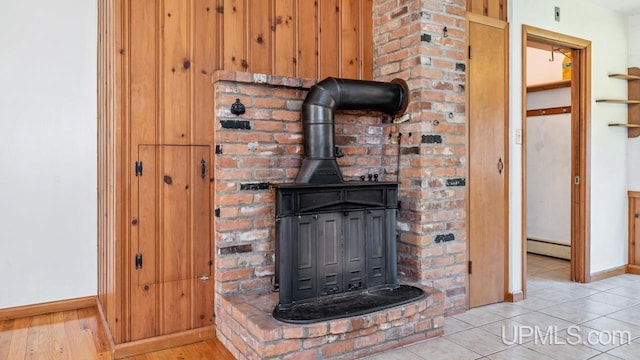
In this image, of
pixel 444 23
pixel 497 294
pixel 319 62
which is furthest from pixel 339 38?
pixel 497 294

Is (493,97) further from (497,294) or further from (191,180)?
(191,180)

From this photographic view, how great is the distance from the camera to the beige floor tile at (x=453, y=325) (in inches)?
110

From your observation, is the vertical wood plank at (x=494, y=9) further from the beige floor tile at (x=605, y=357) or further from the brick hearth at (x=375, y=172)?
the beige floor tile at (x=605, y=357)

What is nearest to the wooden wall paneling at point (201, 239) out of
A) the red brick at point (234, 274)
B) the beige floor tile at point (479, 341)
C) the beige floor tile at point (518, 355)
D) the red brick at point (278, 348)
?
the red brick at point (234, 274)

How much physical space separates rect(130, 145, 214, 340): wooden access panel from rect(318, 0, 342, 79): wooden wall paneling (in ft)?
3.36

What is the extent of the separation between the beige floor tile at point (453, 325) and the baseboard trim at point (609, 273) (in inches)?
75.9

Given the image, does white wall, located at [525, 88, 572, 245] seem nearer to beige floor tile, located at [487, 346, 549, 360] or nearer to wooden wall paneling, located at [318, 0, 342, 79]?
beige floor tile, located at [487, 346, 549, 360]

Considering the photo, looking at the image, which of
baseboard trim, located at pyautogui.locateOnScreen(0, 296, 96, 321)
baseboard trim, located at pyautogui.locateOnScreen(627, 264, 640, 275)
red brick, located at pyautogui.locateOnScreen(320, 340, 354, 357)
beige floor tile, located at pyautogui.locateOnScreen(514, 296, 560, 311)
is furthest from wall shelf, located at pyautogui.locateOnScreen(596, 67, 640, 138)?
baseboard trim, located at pyautogui.locateOnScreen(0, 296, 96, 321)

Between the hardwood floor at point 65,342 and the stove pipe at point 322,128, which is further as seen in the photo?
the stove pipe at point 322,128

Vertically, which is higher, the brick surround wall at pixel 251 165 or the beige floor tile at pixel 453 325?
the brick surround wall at pixel 251 165

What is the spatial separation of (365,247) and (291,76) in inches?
47.7

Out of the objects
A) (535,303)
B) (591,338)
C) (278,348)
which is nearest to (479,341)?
(591,338)

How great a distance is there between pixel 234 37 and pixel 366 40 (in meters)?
1.04

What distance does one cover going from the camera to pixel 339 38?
3.09 meters
